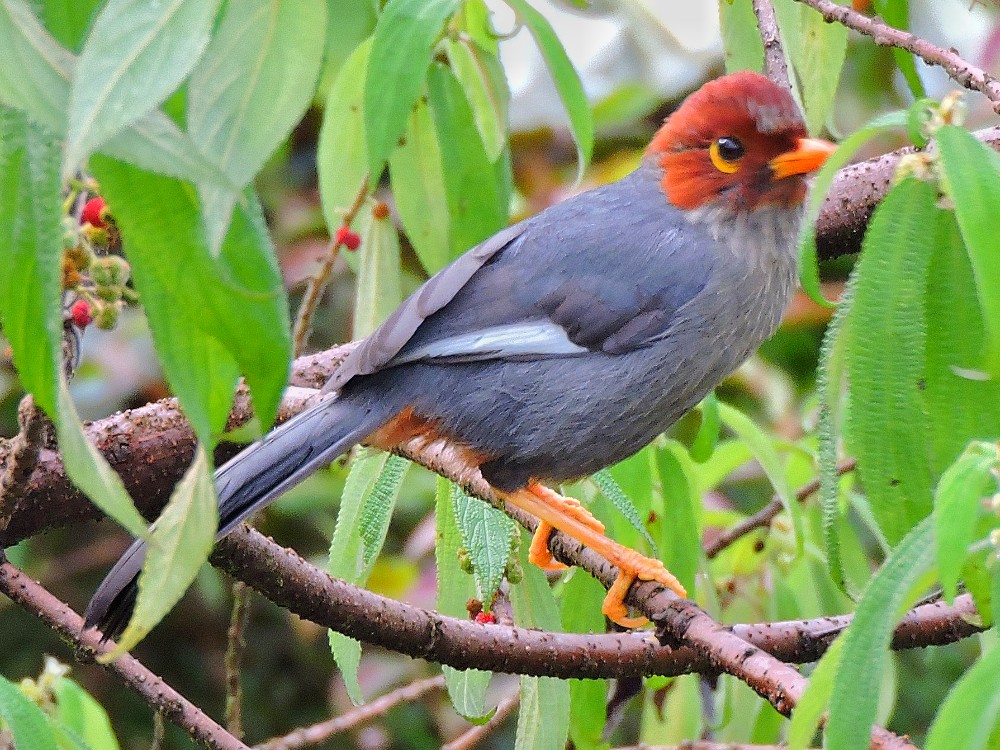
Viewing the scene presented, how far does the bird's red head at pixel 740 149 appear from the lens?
2.84 meters

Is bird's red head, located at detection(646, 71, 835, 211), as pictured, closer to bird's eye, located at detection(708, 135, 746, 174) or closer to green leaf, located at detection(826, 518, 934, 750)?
bird's eye, located at detection(708, 135, 746, 174)

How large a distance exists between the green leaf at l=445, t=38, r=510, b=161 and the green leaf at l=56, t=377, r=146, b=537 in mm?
1636

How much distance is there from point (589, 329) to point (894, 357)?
140 centimetres

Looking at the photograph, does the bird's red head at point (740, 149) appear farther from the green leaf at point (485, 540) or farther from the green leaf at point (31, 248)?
the green leaf at point (31, 248)

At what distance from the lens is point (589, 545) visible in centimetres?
272

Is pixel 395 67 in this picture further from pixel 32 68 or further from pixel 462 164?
pixel 32 68

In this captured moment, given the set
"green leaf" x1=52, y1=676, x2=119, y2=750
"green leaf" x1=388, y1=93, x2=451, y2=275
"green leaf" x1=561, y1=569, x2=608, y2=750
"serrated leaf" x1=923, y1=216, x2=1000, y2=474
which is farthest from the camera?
"green leaf" x1=388, y1=93, x2=451, y2=275

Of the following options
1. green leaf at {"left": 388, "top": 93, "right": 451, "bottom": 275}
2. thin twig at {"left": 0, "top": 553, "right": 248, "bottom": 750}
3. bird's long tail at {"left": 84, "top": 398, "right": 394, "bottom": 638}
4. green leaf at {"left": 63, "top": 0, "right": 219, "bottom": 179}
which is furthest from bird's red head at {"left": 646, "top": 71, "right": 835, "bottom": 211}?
green leaf at {"left": 63, "top": 0, "right": 219, "bottom": 179}

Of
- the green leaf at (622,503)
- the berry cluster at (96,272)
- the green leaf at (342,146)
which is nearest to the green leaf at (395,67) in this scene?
the berry cluster at (96,272)

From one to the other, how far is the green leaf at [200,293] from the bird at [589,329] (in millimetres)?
1445

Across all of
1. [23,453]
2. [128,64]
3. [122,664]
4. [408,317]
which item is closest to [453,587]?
[408,317]

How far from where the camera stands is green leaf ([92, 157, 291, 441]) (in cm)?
113

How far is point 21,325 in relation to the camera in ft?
3.74

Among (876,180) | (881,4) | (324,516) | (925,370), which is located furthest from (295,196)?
(925,370)
